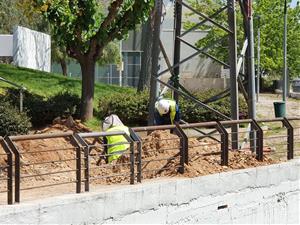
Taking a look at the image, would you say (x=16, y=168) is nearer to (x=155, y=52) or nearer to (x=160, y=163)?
(x=160, y=163)

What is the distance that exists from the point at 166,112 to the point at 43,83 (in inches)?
512

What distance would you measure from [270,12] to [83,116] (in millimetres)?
34150

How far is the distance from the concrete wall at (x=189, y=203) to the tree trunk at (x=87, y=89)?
10.2 meters

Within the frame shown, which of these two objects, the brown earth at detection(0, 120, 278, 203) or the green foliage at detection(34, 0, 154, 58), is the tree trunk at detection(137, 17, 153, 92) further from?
the brown earth at detection(0, 120, 278, 203)

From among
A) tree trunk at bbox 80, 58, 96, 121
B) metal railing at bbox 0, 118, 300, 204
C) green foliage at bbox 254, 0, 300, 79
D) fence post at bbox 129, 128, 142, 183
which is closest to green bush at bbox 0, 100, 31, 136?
metal railing at bbox 0, 118, 300, 204

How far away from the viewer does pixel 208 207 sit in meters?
9.09

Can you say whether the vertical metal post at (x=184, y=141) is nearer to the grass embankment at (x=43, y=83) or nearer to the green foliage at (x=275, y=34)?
the grass embankment at (x=43, y=83)

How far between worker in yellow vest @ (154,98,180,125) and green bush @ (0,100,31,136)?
4578 millimetres

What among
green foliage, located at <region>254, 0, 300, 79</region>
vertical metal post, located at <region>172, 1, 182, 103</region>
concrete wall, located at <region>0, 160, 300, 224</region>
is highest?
green foliage, located at <region>254, 0, 300, 79</region>

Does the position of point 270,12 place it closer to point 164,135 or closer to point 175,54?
point 175,54

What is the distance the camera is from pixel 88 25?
1948 cm

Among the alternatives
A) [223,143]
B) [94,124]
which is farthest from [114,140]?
[94,124]

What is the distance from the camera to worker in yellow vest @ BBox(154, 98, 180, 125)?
12.6m

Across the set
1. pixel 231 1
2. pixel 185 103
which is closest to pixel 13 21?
pixel 185 103
